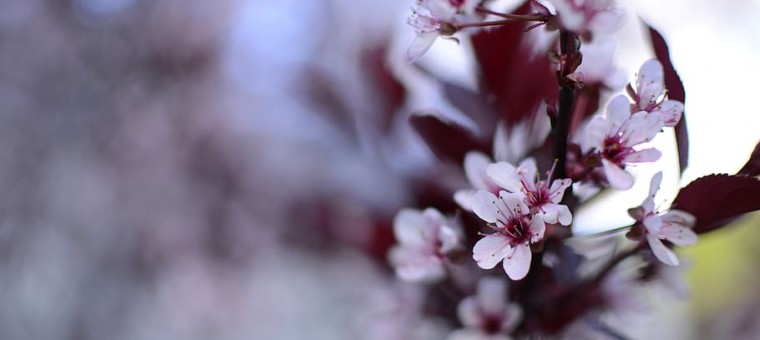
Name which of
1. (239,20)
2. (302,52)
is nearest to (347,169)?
(302,52)

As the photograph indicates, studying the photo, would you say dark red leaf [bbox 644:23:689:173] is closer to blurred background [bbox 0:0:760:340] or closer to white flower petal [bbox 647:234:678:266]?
white flower petal [bbox 647:234:678:266]

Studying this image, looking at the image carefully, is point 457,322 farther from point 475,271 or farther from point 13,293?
point 13,293

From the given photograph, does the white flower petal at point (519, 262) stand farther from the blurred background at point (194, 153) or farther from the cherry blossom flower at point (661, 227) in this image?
the blurred background at point (194, 153)

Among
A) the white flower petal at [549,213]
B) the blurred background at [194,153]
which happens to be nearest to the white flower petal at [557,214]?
the white flower petal at [549,213]

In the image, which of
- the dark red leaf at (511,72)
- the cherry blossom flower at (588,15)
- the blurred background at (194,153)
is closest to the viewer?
the cherry blossom flower at (588,15)

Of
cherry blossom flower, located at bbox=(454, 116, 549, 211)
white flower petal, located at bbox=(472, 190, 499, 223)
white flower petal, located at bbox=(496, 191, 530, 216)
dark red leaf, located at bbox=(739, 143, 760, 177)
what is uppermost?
cherry blossom flower, located at bbox=(454, 116, 549, 211)

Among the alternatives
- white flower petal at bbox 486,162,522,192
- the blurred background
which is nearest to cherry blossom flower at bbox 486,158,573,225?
white flower petal at bbox 486,162,522,192
